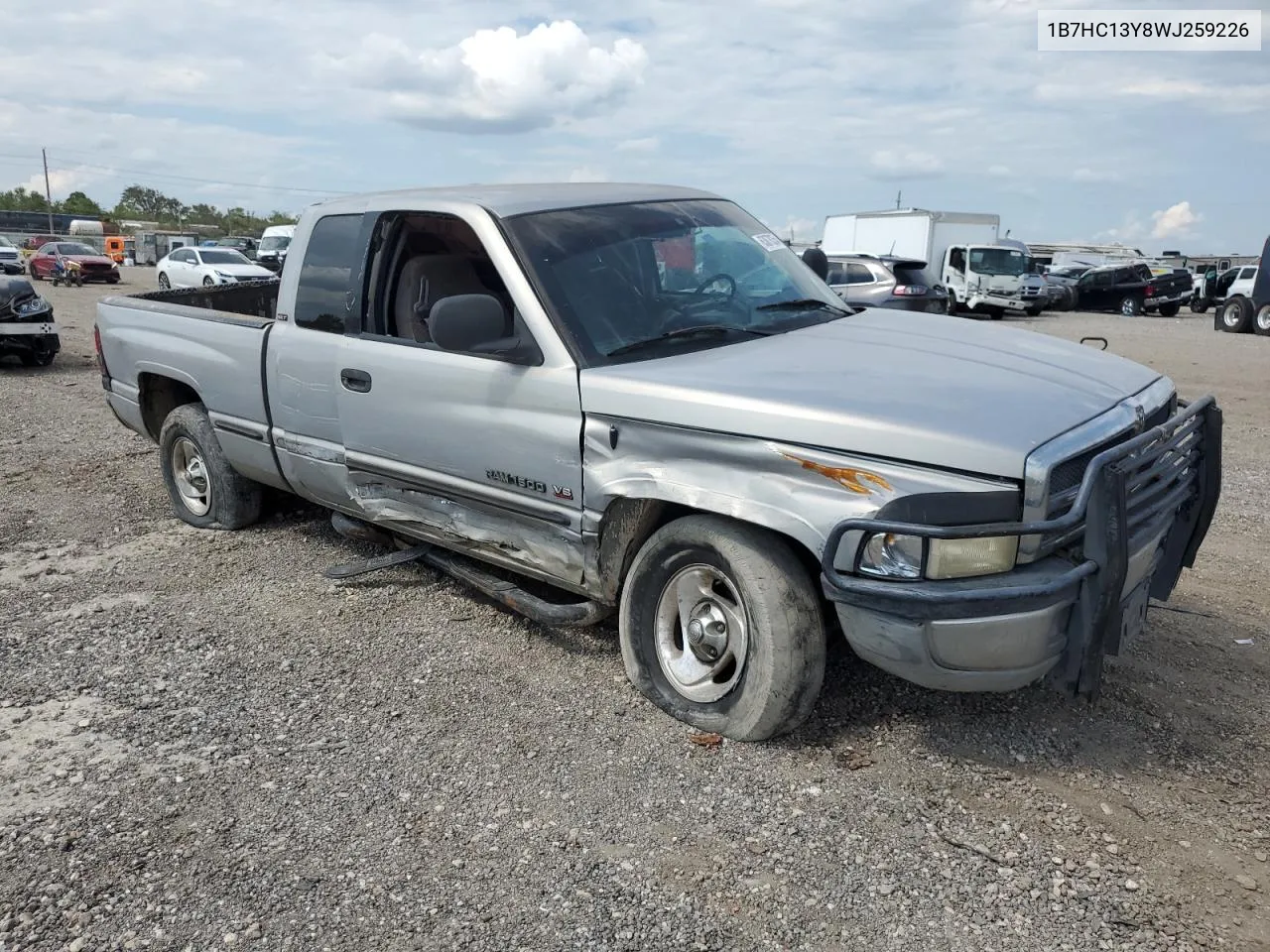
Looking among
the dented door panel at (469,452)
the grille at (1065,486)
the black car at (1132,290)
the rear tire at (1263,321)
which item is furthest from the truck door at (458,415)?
the black car at (1132,290)

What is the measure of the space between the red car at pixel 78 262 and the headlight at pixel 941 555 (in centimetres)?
3511

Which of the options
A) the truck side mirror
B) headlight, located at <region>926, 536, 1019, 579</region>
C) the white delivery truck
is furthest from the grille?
the white delivery truck

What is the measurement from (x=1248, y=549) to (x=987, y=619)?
3.73m

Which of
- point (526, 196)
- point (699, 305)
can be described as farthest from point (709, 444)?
point (526, 196)

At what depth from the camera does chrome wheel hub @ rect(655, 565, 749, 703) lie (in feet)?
11.4

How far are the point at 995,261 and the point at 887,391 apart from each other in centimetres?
2449

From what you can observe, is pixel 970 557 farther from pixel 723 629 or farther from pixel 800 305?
pixel 800 305

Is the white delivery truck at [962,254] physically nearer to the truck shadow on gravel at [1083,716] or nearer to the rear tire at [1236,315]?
the rear tire at [1236,315]

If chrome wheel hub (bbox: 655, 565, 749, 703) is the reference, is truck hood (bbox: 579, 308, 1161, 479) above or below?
above

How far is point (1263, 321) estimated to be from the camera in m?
21.8

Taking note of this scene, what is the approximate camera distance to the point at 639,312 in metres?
3.92

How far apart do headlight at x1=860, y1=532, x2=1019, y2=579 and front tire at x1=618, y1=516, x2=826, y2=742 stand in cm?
35

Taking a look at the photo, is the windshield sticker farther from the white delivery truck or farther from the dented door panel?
the white delivery truck

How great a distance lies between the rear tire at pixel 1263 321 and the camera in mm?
21641
